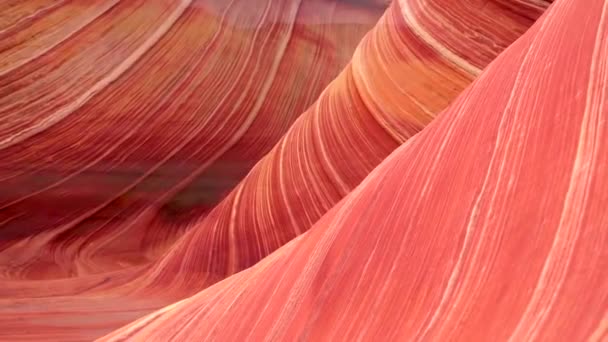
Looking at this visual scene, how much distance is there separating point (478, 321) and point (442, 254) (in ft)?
0.36

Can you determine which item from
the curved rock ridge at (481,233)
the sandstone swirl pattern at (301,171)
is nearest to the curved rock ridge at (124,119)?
the sandstone swirl pattern at (301,171)

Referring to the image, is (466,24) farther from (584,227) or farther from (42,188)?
(42,188)

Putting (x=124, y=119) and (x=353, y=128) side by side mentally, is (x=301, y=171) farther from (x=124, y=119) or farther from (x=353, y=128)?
(x=124, y=119)

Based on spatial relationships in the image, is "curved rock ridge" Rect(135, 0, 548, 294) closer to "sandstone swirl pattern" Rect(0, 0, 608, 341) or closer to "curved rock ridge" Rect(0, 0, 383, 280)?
"sandstone swirl pattern" Rect(0, 0, 608, 341)

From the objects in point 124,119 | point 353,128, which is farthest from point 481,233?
point 124,119

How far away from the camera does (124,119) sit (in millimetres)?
3238

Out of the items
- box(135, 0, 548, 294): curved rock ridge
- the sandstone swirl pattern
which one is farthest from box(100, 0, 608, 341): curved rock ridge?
box(135, 0, 548, 294): curved rock ridge

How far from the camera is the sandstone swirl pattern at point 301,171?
70 cm

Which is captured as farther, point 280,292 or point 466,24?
A: point 466,24

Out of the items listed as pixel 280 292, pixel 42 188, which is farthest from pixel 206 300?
pixel 42 188

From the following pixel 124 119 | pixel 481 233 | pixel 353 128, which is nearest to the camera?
pixel 481 233

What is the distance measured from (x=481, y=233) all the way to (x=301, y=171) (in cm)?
154

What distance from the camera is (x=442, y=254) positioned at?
751 mm

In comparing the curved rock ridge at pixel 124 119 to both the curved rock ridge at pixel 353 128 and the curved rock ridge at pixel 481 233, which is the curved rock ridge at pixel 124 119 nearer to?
the curved rock ridge at pixel 353 128
